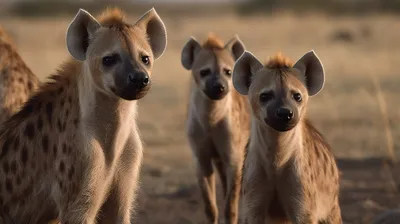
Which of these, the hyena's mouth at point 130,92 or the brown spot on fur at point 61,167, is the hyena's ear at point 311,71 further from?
the brown spot on fur at point 61,167

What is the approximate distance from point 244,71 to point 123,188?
1.06 m

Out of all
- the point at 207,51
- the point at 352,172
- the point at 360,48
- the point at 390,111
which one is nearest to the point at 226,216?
the point at 207,51

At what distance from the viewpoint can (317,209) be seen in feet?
17.2

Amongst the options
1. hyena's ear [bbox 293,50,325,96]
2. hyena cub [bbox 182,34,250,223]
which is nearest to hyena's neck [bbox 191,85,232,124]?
hyena cub [bbox 182,34,250,223]

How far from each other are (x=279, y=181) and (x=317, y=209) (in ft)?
0.90

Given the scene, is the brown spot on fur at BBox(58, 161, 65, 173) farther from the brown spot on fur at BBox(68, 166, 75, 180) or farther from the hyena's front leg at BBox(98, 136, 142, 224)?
the hyena's front leg at BBox(98, 136, 142, 224)

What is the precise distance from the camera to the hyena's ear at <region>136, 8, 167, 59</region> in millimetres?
4867

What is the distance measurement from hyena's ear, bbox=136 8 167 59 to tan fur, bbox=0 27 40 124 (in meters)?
1.15

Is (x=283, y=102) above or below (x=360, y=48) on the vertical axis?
below

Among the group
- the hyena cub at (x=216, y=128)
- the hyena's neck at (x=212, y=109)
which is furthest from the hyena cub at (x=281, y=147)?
the hyena's neck at (x=212, y=109)

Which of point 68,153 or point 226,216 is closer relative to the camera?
point 68,153

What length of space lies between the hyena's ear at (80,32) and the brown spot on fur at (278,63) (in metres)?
1.02

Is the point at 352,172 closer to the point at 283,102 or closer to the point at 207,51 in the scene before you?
the point at 207,51

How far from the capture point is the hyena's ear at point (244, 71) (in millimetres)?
5391
